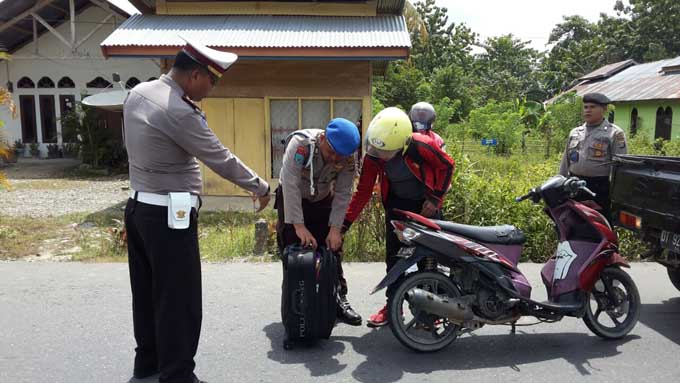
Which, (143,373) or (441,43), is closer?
(143,373)

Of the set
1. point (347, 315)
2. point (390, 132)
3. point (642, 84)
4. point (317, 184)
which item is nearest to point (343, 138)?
point (390, 132)

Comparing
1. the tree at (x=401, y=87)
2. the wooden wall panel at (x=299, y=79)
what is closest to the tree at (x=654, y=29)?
the tree at (x=401, y=87)

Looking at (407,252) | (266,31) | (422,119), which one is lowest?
(407,252)

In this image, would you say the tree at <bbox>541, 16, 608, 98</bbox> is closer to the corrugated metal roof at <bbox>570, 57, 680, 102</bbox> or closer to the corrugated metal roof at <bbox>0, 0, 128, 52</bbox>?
the corrugated metal roof at <bbox>570, 57, 680, 102</bbox>

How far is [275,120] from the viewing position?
31.8 ft

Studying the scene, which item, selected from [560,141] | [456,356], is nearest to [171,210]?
[456,356]

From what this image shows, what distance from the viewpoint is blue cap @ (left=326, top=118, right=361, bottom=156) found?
363 cm

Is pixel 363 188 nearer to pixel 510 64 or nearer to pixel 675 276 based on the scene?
pixel 675 276

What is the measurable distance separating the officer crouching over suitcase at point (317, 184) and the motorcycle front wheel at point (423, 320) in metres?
0.60

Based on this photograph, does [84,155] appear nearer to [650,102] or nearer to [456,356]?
[456,356]

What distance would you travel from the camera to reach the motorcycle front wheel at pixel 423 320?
12.4 ft

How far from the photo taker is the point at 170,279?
312cm

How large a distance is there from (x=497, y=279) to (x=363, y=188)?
1.19 m

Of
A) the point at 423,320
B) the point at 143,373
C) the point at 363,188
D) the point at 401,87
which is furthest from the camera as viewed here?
the point at 401,87
